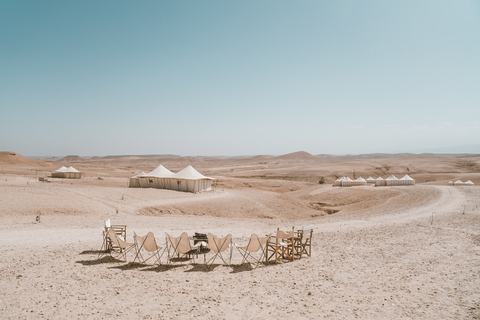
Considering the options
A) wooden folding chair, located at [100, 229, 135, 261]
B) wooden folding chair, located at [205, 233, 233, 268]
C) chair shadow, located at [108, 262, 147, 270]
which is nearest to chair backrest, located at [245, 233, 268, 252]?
wooden folding chair, located at [205, 233, 233, 268]

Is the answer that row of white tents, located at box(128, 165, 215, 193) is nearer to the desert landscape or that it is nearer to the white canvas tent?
the white canvas tent

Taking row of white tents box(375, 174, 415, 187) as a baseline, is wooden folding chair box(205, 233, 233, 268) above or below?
above

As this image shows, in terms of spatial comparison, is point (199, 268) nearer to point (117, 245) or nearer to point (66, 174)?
point (117, 245)

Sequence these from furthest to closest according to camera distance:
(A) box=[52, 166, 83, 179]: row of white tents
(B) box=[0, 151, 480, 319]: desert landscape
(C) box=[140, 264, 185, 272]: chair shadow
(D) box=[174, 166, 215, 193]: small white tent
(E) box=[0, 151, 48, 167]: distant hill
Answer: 1. (E) box=[0, 151, 48, 167]: distant hill
2. (A) box=[52, 166, 83, 179]: row of white tents
3. (D) box=[174, 166, 215, 193]: small white tent
4. (C) box=[140, 264, 185, 272]: chair shadow
5. (B) box=[0, 151, 480, 319]: desert landscape

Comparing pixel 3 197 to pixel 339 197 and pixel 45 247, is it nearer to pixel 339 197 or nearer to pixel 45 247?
pixel 45 247

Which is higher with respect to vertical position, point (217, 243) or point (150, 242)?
point (150, 242)

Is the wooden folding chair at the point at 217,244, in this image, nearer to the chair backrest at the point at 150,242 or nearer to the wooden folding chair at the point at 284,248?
the wooden folding chair at the point at 284,248

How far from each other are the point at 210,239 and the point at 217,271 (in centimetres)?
100

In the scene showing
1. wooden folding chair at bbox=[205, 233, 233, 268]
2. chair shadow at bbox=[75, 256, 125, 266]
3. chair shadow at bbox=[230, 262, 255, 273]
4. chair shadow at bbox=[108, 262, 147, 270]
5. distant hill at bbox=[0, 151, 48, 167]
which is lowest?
chair shadow at bbox=[230, 262, 255, 273]

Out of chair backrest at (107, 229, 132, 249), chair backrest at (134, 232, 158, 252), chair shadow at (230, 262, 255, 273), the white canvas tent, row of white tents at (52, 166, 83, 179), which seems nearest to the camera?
chair shadow at (230, 262, 255, 273)

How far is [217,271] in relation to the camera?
348 inches

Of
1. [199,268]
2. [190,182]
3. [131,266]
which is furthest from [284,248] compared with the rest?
[190,182]

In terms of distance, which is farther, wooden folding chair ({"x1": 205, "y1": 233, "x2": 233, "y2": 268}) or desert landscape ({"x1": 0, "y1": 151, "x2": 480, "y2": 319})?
wooden folding chair ({"x1": 205, "y1": 233, "x2": 233, "y2": 268})

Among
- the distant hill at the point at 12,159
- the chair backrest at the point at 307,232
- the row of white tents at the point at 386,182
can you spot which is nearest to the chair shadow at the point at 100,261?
the chair backrest at the point at 307,232
